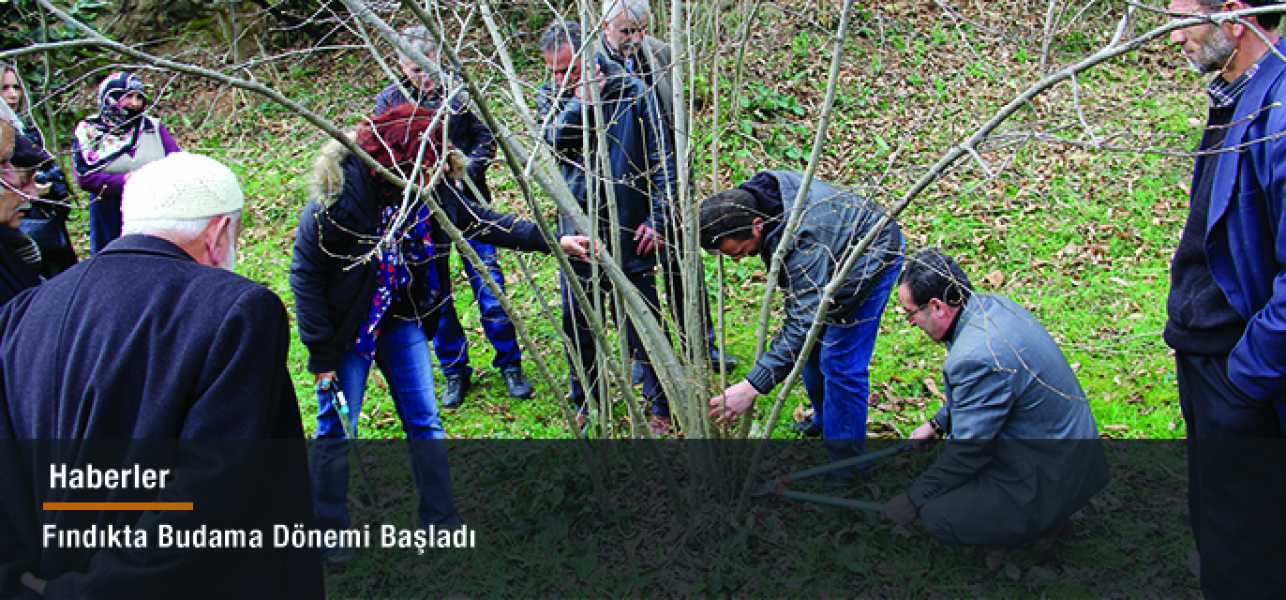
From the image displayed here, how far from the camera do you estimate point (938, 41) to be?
29.4 feet

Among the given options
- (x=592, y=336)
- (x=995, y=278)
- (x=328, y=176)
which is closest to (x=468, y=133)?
(x=592, y=336)

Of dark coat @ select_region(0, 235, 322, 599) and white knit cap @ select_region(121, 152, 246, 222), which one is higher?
white knit cap @ select_region(121, 152, 246, 222)

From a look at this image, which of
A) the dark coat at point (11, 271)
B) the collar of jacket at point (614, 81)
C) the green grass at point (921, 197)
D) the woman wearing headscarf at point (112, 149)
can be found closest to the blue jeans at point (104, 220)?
the woman wearing headscarf at point (112, 149)

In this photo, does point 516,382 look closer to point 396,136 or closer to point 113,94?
point 396,136

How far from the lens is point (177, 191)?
2.05 meters

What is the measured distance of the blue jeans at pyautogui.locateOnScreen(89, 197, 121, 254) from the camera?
5.16m

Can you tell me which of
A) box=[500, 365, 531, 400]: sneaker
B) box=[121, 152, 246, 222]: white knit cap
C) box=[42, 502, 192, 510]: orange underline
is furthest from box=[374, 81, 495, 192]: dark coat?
box=[42, 502, 192, 510]: orange underline

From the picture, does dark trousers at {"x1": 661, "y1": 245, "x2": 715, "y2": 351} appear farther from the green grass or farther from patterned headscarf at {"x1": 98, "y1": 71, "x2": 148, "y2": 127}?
patterned headscarf at {"x1": 98, "y1": 71, "x2": 148, "y2": 127}

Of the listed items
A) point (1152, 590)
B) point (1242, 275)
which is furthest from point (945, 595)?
point (1242, 275)

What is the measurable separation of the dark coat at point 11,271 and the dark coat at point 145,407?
4.61 feet

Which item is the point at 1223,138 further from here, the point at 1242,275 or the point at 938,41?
the point at 938,41

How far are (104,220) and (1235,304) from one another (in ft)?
18.1

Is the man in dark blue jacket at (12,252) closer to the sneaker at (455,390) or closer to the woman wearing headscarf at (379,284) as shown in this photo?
the woman wearing headscarf at (379,284)

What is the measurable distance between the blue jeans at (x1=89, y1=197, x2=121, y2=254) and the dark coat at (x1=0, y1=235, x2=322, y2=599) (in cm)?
356
